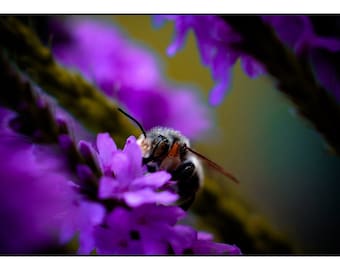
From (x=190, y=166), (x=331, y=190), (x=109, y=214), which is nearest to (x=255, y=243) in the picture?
(x=190, y=166)

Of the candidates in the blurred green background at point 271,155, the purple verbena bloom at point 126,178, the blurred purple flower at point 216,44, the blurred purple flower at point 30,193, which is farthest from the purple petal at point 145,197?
the blurred green background at point 271,155

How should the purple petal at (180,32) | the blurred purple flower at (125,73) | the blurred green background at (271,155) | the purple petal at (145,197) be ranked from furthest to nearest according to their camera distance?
1. the blurred green background at (271,155)
2. the blurred purple flower at (125,73)
3. the purple petal at (180,32)
4. the purple petal at (145,197)

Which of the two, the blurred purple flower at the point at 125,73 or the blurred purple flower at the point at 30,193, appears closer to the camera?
the blurred purple flower at the point at 30,193

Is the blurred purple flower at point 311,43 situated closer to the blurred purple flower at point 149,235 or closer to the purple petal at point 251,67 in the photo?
the purple petal at point 251,67

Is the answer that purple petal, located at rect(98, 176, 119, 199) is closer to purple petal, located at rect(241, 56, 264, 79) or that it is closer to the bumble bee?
the bumble bee

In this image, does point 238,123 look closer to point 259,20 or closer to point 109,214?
point 259,20
